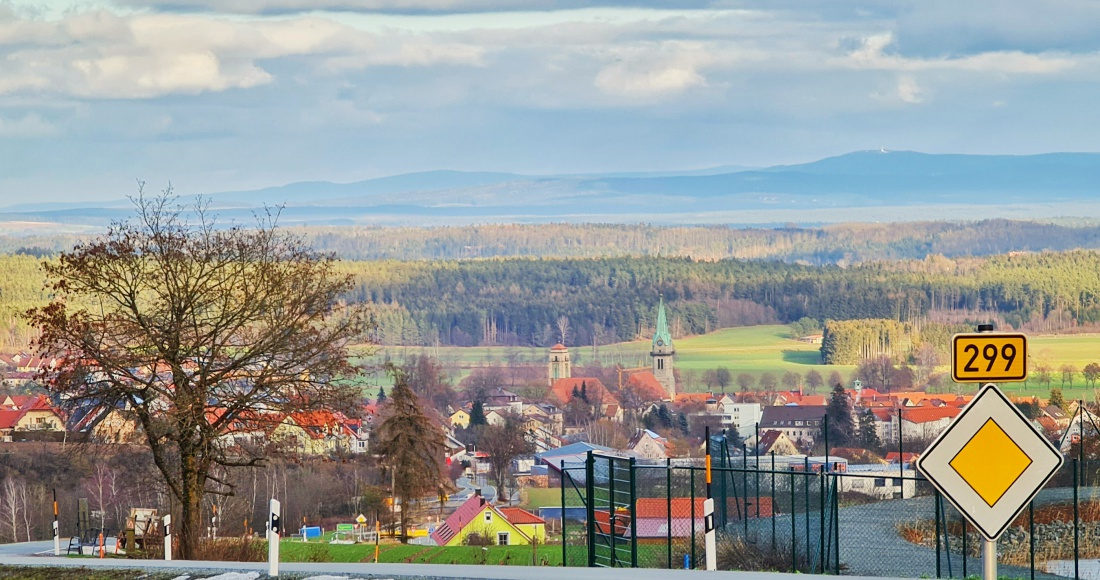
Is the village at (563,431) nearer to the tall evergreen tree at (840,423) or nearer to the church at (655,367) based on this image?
the tall evergreen tree at (840,423)

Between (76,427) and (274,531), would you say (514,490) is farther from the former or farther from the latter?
(274,531)

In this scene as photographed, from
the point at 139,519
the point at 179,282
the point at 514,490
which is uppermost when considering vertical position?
the point at 179,282

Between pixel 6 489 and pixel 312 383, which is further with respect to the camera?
pixel 6 489

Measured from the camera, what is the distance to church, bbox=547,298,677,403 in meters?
157

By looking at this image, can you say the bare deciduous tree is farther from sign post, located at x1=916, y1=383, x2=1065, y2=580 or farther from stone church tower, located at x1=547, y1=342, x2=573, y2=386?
stone church tower, located at x1=547, y1=342, x2=573, y2=386

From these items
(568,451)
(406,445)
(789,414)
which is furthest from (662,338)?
(406,445)

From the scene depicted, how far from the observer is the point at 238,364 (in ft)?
88.9

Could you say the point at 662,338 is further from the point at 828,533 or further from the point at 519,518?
the point at 828,533

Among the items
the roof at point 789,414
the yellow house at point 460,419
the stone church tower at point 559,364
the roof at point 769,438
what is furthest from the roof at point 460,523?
the stone church tower at point 559,364

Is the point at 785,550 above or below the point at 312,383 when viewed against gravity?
below

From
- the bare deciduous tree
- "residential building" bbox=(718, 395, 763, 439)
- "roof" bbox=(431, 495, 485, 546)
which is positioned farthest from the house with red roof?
"residential building" bbox=(718, 395, 763, 439)

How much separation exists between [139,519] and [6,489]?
37548 mm

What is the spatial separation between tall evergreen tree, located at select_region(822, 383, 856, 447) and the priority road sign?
75.2 m

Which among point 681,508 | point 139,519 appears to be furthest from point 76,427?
point 681,508
